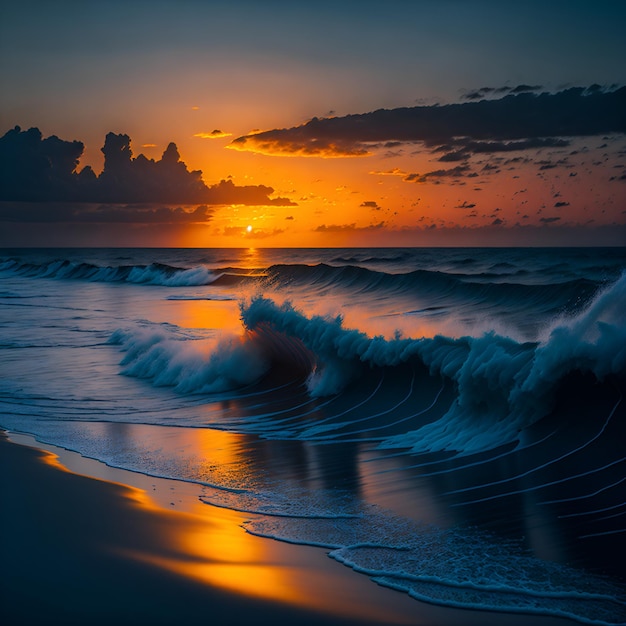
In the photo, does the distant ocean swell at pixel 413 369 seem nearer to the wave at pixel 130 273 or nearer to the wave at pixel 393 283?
the wave at pixel 393 283

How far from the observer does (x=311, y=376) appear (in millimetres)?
11141

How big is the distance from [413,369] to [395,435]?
1.91 meters

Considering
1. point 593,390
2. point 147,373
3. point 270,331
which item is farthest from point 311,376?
point 593,390

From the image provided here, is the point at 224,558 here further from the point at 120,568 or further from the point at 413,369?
the point at 413,369

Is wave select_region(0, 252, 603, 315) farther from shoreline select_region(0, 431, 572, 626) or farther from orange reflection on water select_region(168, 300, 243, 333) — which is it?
shoreline select_region(0, 431, 572, 626)

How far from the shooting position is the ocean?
4496mm

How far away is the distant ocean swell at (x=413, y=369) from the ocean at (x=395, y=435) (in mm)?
23

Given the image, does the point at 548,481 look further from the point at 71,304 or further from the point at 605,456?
the point at 71,304

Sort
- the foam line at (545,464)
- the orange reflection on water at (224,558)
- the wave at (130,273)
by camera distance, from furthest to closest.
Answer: the wave at (130,273), the foam line at (545,464), the orange reflection on water at (224,558)

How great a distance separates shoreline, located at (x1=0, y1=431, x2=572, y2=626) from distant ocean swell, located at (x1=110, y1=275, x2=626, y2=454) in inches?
108

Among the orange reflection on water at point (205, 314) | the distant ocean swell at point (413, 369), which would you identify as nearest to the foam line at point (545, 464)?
the distant ocean swell at point (413, 369)

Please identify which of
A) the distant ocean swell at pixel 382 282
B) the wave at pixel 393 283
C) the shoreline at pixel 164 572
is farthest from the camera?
the distant ocean swell at pixel 382 282

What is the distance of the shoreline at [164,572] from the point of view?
3.81 meters

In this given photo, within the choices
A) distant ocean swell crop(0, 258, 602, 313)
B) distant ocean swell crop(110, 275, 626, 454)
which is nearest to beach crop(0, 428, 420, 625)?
distant ocean swell crop(110, 275, 626, 454)
